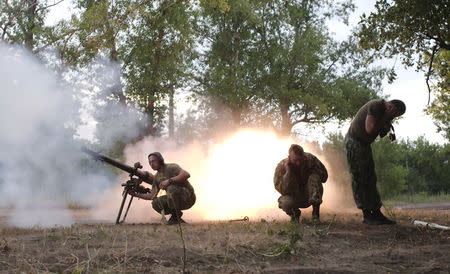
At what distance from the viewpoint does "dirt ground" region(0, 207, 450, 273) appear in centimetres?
505

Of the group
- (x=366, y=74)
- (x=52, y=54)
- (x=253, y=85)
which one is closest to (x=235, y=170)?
(x=52, y=54)

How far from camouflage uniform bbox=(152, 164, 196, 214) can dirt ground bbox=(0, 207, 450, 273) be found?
6.65ft

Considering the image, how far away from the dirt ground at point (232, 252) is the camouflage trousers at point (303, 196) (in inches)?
49.5

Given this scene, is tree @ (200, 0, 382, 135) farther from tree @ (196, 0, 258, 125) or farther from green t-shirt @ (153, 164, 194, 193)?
green t-shirt @ (153, 164, 194, 193)

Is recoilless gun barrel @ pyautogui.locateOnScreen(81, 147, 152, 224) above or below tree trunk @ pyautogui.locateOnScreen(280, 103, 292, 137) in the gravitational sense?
below

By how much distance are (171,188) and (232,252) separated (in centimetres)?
418

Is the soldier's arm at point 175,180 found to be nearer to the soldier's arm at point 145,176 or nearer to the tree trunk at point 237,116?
the soldier's arm at point 145,176

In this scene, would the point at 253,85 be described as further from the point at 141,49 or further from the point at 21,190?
the point at 21,190

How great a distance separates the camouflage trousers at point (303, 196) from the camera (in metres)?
9.09

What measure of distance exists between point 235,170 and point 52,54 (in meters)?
6.65

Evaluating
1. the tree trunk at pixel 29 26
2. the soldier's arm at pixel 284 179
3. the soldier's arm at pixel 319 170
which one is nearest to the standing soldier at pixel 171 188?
the soldier's arm at pixel 284 179

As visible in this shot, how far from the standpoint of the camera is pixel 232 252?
19.1 ft

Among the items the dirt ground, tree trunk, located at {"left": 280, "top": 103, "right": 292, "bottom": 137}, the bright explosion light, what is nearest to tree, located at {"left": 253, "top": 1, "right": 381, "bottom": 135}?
tree trunk, located at {"left": 280, "top": 103, "right": 292, "bottom": 137}

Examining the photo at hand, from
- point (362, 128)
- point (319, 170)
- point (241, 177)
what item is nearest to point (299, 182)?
point (319, 170)
